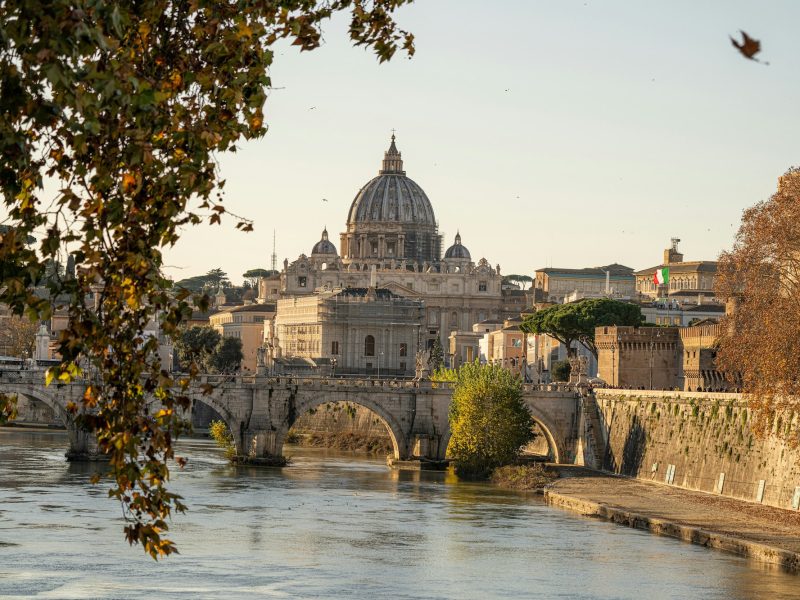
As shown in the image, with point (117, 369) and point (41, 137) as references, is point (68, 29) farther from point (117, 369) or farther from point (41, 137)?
point (117, 369)

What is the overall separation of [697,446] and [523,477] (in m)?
7.27

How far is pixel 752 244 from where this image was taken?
38.4 m

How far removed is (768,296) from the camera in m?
37.8

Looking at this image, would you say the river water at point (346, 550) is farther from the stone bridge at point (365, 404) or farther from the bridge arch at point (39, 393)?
the stone bridge at point (365, 404)

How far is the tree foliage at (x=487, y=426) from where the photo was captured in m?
58.0

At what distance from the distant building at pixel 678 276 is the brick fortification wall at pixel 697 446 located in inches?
3358

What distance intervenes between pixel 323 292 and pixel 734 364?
120 metres

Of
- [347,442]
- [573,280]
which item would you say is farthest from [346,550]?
[573,280]

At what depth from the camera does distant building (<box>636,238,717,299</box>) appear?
498ft

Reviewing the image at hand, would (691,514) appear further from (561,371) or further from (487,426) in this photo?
(561,371)

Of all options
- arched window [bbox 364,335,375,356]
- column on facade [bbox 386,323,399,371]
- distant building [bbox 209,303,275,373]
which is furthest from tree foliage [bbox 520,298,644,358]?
distant building [bbox 209,303,275,373]

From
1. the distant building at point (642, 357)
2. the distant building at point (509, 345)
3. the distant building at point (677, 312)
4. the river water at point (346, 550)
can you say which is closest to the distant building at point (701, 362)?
the distant building at point (642, 357)

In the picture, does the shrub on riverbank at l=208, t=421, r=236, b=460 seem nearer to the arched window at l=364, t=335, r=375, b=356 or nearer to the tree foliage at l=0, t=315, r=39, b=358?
the tree foliage at l=0, t=315, r=39, b=358

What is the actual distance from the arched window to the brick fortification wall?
7857cm
